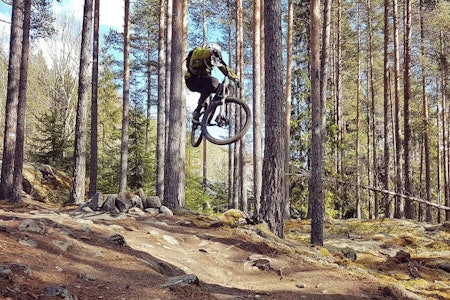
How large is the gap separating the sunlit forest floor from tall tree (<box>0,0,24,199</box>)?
17.8 feet

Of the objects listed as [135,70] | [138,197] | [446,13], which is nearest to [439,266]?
[138,197]

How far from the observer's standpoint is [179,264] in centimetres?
608

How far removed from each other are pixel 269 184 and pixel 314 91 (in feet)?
11.8

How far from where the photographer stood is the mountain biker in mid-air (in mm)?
6343

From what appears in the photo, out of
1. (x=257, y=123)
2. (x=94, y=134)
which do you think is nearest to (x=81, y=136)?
(x=94, y=134)

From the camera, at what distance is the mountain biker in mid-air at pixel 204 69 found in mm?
6343

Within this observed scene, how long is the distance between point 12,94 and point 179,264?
9.61 m

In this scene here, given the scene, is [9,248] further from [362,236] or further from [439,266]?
[362,236]

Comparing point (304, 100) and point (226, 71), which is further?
point (304, 100)

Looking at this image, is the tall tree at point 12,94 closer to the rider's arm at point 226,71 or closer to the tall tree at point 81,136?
the tall tree at point 81,136

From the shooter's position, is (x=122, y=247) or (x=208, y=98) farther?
(x=208, y=98)

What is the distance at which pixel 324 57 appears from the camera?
41.3 feet

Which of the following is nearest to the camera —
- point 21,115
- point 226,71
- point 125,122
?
point 226,71

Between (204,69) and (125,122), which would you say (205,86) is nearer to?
(204,69)
